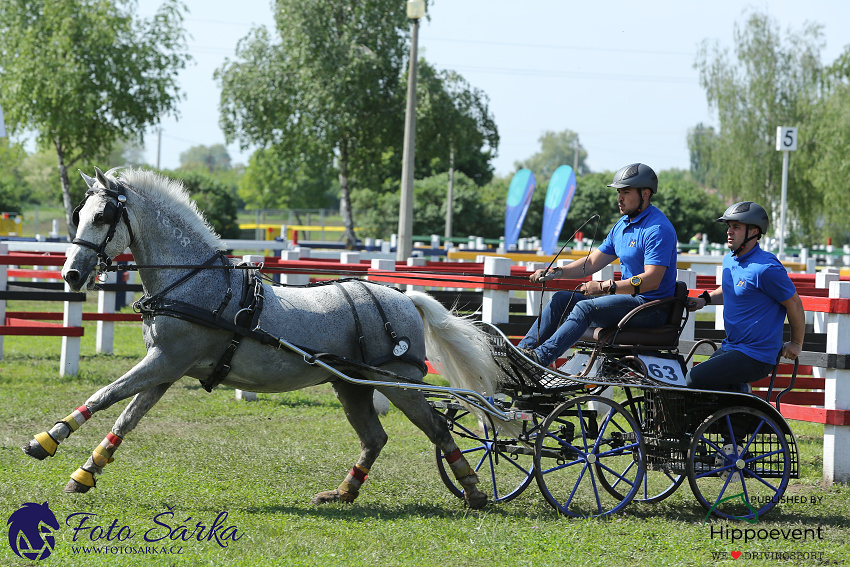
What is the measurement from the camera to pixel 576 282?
7898mm

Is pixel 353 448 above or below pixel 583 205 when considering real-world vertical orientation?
below

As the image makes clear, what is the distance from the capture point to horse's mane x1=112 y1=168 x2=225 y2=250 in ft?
17.6

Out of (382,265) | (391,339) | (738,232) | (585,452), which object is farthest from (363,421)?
(382,265)

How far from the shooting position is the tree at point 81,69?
23016 mm

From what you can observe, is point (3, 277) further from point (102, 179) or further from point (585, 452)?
point (585, 452)

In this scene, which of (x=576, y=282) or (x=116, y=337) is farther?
(x=116, y=337)

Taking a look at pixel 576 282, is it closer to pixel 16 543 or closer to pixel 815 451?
pixel 815 451

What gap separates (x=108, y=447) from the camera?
517cm

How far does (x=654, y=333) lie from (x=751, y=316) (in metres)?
0.63

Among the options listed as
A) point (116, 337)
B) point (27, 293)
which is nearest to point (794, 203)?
point (116, 337)

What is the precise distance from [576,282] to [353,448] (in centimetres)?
239

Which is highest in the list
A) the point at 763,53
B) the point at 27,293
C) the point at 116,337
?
the point at 763,53

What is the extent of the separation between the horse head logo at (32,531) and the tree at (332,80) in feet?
Answer: 78.9

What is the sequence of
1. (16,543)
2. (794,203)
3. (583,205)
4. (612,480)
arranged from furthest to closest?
(583,205), (794,203), (612,480), (16,543)
